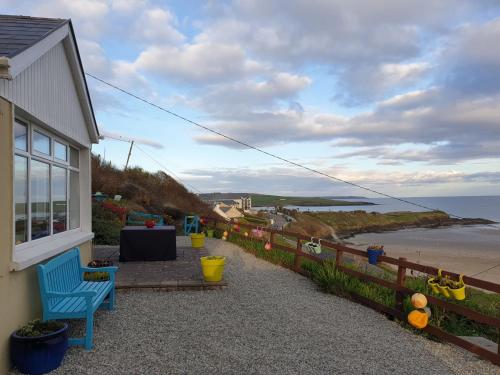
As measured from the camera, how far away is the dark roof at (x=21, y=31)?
4.14 metres

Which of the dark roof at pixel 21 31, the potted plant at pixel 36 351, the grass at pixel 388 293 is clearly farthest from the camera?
the grass at pixel 388 293

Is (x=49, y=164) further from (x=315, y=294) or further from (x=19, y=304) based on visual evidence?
(x=315, y=294)

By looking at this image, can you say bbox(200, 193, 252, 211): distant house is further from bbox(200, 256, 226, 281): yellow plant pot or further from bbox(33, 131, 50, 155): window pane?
bbox(33, 131, 50, 155): window pane

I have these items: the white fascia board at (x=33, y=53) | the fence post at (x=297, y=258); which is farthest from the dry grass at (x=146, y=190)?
the white fascia board at (x=33, y=53)

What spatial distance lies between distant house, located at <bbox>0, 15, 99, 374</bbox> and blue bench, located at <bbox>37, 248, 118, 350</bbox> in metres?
0.18

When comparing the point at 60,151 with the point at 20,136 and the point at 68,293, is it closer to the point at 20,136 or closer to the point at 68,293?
the point at 20,136

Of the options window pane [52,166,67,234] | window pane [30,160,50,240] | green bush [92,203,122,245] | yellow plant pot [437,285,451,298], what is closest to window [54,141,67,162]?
window pane [52,166,67,234]

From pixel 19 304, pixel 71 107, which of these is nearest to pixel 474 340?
pixel 19 304

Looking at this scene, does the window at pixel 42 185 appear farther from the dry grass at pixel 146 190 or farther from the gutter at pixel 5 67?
the dry grass at pixel 146 190

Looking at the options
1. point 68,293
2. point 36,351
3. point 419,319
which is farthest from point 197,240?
point 36,351

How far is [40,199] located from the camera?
561 cm

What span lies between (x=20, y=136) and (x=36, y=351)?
241 cm

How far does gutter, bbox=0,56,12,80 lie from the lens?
366 cm

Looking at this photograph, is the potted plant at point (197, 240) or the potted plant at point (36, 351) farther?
the potted plant at point (197, 240)
